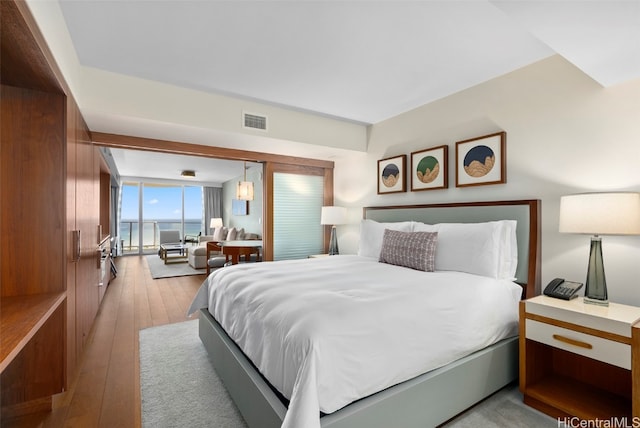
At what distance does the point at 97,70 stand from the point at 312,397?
3145 millimetres

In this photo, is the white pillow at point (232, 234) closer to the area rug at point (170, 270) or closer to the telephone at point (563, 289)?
the area rug at point (170, 270)

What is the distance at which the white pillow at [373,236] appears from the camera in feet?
11.1

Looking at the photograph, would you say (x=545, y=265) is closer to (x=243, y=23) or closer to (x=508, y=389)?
(x=508, y=389)

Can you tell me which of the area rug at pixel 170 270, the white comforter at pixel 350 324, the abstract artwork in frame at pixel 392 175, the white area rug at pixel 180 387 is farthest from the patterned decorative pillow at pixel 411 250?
the area rug at pixel 170 270

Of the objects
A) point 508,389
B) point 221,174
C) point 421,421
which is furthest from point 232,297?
point 221,174

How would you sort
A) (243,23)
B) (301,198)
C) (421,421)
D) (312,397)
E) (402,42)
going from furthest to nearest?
(301,198)
(402,42)
(243,23)
(421,421)
(312,397)

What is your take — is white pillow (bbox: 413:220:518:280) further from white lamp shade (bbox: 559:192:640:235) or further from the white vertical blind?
the white vertical blind

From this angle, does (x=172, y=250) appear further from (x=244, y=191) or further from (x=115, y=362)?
(x=115, y=362)

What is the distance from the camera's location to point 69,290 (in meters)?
2.09

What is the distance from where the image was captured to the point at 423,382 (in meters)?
1.61

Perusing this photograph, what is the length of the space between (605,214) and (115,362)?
375 centimetres

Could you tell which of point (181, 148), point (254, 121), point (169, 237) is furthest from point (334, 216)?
point (169, 237)

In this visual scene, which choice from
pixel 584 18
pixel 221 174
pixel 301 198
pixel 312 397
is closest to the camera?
pixel 312 397

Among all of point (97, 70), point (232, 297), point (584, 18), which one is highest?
point (97, 70)
